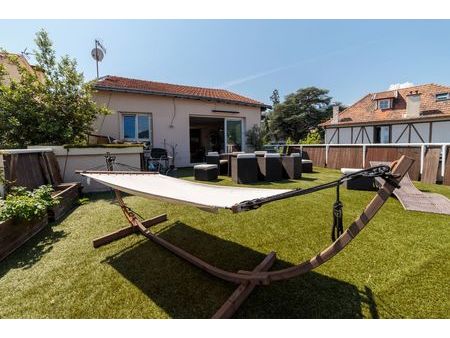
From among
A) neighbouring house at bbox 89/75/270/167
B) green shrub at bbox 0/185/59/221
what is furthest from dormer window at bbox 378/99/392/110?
green shrub at bbox 0/185/59/221

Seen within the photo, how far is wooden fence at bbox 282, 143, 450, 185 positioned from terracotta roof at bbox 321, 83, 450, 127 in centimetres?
1100

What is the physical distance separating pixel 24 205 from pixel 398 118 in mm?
21739

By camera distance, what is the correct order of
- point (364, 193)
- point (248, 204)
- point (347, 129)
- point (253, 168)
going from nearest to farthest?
1. point (248, 204)
2. point (364, 193)
3. point (253, 168)
4. point (347, 129)

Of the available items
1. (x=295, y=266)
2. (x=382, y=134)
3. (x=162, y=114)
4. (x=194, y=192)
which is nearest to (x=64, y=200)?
(x=194, y=192)

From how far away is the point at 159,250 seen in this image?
2.78m

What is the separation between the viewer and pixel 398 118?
17.6 metres

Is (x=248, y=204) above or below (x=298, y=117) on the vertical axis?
below

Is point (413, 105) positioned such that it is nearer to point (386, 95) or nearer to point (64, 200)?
point (386, 95)

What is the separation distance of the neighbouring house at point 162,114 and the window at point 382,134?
1177 centimetres

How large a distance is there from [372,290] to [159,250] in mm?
2157

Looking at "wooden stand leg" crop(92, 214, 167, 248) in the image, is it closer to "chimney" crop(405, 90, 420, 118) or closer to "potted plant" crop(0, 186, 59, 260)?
"potted plant" crop(0, 186, 59, 260)

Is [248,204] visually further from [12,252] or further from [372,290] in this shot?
[12,252]

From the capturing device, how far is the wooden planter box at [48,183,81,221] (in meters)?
3.76

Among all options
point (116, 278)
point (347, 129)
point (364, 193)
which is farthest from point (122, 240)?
point (347, 129)
